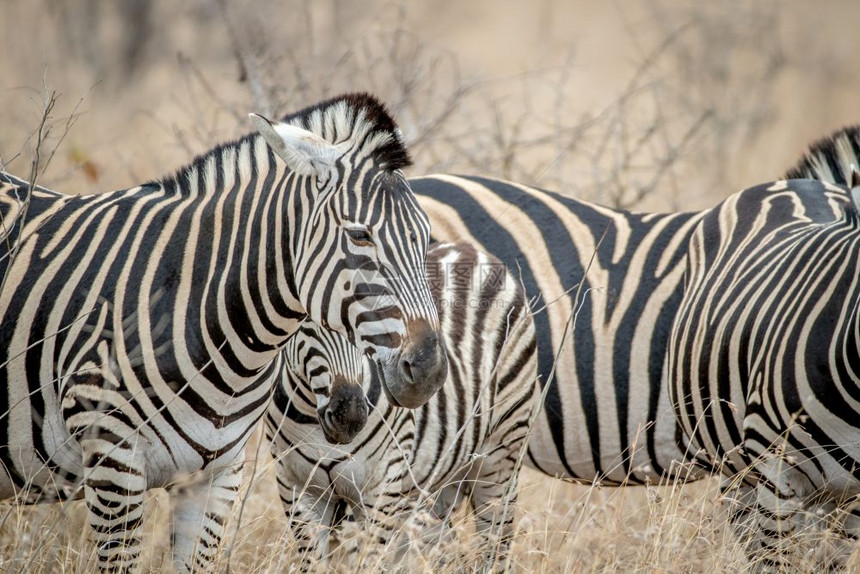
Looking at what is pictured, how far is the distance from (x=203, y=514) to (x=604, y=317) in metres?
2.32

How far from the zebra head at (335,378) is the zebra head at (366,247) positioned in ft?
1.07

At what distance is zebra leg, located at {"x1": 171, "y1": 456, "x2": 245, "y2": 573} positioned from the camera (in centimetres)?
341

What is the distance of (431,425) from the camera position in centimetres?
399

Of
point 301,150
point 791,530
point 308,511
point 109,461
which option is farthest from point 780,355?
point 109,461

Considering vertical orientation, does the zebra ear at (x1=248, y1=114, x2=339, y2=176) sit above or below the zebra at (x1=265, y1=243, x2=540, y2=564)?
above

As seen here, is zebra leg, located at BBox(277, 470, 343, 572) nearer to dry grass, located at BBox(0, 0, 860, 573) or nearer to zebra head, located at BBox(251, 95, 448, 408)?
dry grass, located at BBox(0, 0, 860, 573)

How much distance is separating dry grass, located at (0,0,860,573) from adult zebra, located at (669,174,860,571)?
29cm

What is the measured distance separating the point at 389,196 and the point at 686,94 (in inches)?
379

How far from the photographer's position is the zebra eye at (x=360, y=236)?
10.0ft

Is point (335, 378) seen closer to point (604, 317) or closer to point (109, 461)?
point (109, 461)

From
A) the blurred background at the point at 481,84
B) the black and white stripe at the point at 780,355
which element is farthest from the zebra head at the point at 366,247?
the blurred background at the point at 481,84

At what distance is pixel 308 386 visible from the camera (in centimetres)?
370

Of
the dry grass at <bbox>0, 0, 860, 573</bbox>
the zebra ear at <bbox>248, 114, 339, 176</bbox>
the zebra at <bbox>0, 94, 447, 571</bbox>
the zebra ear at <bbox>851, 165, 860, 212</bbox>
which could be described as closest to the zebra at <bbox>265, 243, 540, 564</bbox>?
the zebra at <bbox>0, 94, 447, 571</bbox>

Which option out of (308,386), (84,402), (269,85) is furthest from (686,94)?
(84,402)
